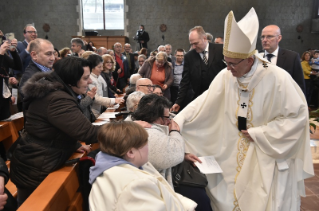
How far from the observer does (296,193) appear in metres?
2.26

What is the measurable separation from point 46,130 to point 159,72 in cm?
416

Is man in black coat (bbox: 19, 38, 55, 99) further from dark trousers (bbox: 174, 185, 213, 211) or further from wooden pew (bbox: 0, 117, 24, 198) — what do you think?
dark trousers (bbox: 174, 185, 213, 211)

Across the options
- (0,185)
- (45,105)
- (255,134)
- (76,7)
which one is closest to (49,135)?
(45,105)

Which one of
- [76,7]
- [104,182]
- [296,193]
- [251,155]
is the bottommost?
[296,193]

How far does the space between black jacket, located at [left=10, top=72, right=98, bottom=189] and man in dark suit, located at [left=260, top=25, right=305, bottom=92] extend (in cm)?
290

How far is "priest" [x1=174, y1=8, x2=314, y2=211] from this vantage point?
2.12m

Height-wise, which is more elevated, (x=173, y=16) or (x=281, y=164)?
(x=173, y=16)

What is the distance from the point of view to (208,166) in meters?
2.28

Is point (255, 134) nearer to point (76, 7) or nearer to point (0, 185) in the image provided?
point (0, 185)

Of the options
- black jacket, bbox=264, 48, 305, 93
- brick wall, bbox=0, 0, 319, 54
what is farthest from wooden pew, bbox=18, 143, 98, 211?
brick wall, bbox=0, 0, 319, 54

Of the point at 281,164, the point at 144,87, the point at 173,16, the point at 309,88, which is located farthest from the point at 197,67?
the point at 173,16

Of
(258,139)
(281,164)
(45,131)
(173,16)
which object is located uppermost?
(173,16)

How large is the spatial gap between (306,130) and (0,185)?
7.27 feet

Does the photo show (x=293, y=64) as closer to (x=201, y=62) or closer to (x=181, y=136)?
(x=201, y=62)
